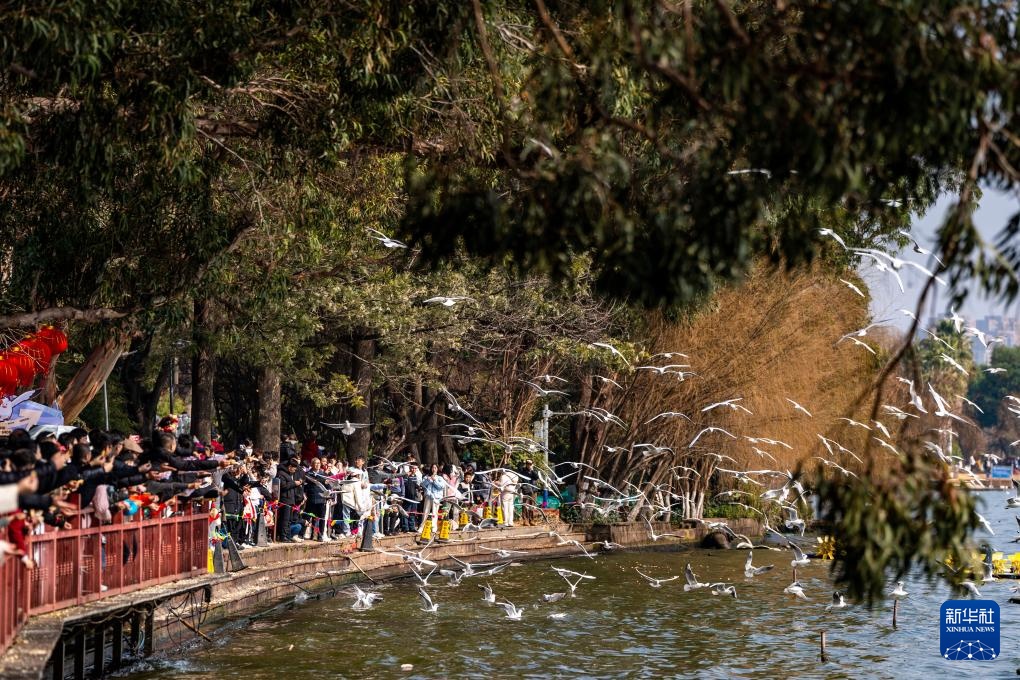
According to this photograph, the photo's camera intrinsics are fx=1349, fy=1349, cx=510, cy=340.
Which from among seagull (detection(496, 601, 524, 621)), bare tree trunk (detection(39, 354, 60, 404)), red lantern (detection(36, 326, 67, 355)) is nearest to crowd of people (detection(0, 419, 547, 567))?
bare tree trunk (detection(39, 354, 60, 404))

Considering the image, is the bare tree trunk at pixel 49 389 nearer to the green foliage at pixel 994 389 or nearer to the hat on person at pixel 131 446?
the hat on person at pixel 131 446

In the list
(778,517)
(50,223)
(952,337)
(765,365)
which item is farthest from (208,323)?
(952,337)

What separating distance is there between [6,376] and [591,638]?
38.2 feet

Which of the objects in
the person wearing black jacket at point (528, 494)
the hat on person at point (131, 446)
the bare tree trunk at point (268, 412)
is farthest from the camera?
the person wearing black jacket at point (528, 494)

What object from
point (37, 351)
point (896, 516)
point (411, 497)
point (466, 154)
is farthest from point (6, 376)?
point (896, 516)

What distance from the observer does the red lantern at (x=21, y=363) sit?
71.4 feet

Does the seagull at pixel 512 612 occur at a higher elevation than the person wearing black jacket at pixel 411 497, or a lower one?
lower

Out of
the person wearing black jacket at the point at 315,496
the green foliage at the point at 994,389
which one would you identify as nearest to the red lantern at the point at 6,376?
the person wearing black jacket at the point at 315,496

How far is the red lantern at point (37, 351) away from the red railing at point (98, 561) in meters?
4.00

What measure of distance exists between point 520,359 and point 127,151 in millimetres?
25278

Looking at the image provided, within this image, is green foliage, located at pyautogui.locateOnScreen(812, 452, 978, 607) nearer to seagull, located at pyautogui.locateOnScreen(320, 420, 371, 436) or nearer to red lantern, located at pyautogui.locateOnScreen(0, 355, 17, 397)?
red lantern, located at pyautogui.locateOnScreen(0, 355, 17, 397)

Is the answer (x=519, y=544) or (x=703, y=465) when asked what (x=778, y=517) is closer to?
(x=703, y=465)

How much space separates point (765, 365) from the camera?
4034 centimetres

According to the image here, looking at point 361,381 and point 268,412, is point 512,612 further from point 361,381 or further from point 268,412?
point 361,381
